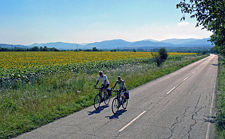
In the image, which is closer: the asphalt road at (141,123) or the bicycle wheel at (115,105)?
the asphalt road at (141,123)

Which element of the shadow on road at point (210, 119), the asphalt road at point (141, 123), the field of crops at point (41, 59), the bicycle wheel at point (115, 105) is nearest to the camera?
the asphalt road at point (141, 123)

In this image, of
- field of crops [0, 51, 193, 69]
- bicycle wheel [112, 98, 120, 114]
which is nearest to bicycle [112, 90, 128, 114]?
bicycle wheel [112, 98, 120, 114]

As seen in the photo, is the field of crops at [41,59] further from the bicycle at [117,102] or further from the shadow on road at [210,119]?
the shadow on road at [210,119]

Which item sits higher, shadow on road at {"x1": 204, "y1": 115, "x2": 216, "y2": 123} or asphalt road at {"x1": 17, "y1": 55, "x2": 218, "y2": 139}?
asphalt road at {"x1": 17, "y1": 55, "x2": 218, "y2": 139}

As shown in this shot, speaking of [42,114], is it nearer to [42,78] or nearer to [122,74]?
[42,78]

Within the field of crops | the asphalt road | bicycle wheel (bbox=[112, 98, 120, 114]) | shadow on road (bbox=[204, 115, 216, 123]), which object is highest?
the field of crops

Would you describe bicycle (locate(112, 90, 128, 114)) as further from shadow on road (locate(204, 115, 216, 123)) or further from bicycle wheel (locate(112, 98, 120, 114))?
shadow on road (locate(204, 115, 216, 123))

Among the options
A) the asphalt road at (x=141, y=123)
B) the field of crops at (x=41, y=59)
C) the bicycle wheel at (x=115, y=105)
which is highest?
the field of crops at (x=41, y=59)

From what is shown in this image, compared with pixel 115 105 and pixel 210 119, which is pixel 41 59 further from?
pixel 210 119

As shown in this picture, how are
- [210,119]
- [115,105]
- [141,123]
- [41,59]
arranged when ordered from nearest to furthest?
1. [141,123]
2. [210,119]
3. [115,105]
4. [41,59]

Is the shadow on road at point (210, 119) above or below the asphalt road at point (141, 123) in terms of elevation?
below

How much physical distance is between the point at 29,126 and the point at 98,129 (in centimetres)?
262

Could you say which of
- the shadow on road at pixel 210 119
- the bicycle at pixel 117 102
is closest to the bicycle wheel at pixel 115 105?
the bicycle at pixel 117 102

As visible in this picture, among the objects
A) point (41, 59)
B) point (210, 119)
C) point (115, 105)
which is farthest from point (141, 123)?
point (41, 59)
